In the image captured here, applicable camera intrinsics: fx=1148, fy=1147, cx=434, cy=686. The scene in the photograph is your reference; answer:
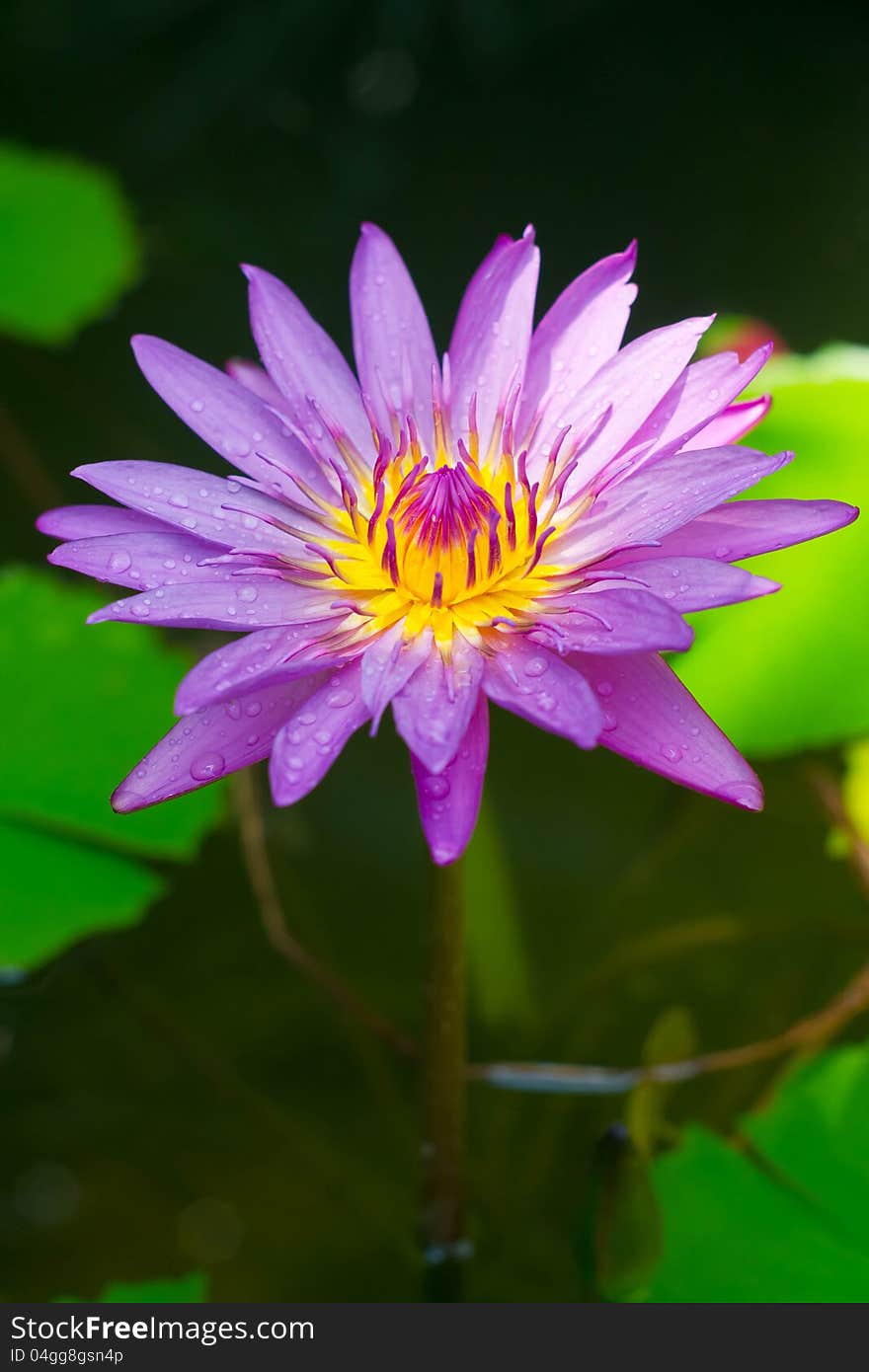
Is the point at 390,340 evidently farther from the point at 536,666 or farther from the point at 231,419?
the point at 536,666

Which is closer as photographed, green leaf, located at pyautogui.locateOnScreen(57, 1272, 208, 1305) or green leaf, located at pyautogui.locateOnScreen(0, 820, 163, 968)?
green leaf, located at pyautogui.locateOnScreen(57, 1272, 208, 1305)

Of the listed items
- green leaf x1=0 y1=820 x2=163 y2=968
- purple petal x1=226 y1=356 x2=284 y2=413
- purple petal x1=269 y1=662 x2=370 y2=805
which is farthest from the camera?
green leaf x1=0 y1=820 x2=163 y2=968

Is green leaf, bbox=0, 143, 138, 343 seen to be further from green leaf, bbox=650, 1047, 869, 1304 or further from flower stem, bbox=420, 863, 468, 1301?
green leaf, bbox=650, 1047, 869, 1304

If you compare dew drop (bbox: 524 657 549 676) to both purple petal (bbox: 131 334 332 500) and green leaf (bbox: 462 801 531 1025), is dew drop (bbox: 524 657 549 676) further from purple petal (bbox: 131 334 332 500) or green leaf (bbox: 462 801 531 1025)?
green leaf (bbox: 462 801 531 1025)

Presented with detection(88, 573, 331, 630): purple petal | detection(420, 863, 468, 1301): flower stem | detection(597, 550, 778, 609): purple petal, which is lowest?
detection(420, 863, 468, 1301): flower stem

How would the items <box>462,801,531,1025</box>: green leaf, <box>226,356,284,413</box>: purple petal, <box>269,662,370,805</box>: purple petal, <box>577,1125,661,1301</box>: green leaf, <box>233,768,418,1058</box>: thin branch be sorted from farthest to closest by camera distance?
<box>462,801,531,1025</box>: green leaf < <box>233,768,418,1058</box>: thin branch < <box>226,356,284,413</box>: purple petal < <box>577,1125,661,1301</box>: green leaf < <box>269,662,370,805</box>: purple petal

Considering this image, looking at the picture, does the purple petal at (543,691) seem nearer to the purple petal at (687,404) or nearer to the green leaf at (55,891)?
the purple petal at (687,404)

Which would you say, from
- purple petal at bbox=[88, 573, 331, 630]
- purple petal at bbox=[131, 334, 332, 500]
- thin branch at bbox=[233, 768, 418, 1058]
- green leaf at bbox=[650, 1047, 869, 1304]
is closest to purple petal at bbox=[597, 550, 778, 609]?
purple petal at bbox=[88, 573, 331, 630]

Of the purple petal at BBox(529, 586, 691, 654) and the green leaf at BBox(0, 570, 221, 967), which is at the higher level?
the green leaf at BBox(0, 570, 221, 967)
